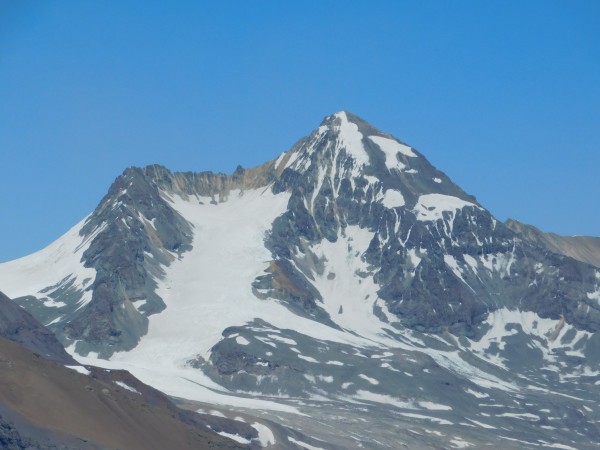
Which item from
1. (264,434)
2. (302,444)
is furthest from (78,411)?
(302,444)

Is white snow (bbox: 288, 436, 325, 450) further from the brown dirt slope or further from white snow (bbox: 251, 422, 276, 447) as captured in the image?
the brown dirt slope

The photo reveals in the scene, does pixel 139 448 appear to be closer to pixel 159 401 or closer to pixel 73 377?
pixel 73 377

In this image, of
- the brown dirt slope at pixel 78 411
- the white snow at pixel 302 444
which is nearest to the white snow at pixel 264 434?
the white snow at pixel 302 444

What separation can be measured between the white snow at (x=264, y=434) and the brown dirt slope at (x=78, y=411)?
37743 mm

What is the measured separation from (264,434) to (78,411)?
63.0 metres

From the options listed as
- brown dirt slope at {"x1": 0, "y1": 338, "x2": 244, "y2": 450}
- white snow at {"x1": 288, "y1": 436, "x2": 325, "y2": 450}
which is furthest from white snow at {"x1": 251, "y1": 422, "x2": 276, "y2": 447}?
brown dirt slope at {"x1": 0, "y1": 338, "x2": 244, "y2": 450}

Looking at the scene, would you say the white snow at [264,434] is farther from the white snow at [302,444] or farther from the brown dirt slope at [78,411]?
the brown dirt slope at [78,411]

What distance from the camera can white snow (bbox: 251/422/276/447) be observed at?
192375 mm

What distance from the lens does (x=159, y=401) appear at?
17312 cm

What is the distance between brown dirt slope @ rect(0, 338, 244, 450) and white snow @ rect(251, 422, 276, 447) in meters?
37.7

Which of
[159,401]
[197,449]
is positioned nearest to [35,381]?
[197,449]

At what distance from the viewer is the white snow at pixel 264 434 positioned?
192 meters

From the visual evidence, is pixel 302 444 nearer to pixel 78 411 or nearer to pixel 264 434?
pixel 264 434

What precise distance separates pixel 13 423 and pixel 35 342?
7642cm
